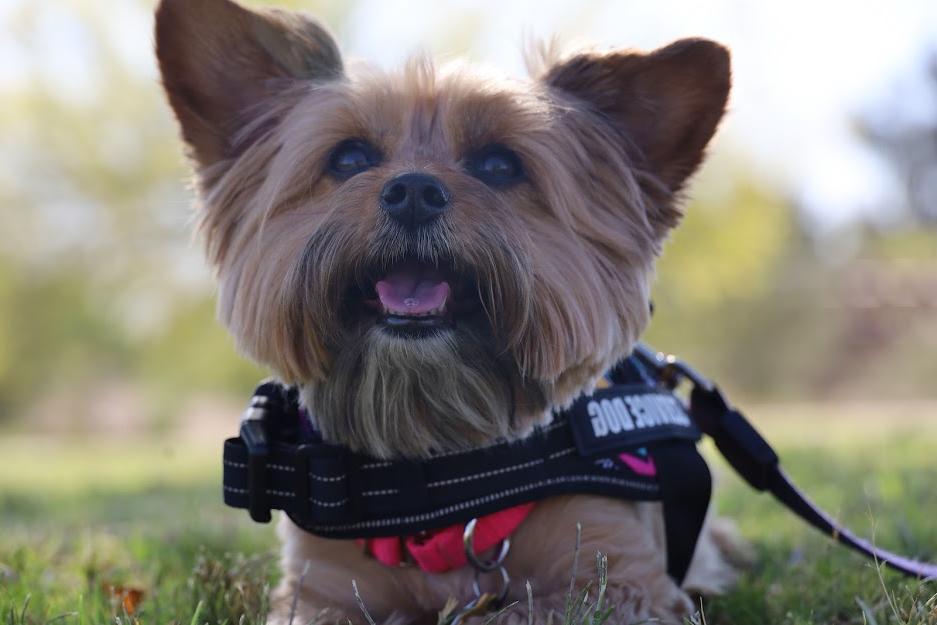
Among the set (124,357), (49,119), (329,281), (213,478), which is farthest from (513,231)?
(124,357)

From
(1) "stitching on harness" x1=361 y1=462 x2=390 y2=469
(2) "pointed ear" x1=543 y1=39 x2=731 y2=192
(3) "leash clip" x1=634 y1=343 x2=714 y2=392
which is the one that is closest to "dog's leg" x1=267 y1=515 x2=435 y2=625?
(1) "stitching on harness" x1=361 y1=462 x2=390 y2=469

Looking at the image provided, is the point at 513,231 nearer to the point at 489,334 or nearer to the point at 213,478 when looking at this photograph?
the point at 489,334

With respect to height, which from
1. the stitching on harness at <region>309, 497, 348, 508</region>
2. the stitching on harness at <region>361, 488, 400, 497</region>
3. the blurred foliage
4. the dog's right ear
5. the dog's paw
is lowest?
the blurred foliage

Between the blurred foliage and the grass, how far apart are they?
42.1ft

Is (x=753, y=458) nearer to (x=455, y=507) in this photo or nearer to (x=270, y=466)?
(x=455, y=507)

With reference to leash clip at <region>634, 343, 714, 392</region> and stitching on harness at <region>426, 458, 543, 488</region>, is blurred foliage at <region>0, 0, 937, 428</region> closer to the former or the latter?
leash clip at <region>634, 343, 714, 392</region>

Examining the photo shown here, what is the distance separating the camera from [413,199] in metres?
2.40

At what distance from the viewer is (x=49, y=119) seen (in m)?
20.3

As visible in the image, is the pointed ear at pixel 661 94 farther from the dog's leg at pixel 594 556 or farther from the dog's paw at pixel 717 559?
the dog's paw at pixel 717 559

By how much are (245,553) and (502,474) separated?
1.40 metres

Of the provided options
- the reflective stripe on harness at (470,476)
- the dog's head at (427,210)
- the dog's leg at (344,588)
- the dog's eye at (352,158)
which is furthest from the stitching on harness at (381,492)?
the dog's eye at (352,158)

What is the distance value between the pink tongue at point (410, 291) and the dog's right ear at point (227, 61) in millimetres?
781

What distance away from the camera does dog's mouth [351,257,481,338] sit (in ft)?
8.32

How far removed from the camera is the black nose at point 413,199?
2402mm
